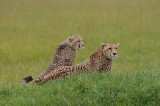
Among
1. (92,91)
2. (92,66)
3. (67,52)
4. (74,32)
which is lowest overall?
(92,91)

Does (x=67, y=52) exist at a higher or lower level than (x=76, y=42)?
lower

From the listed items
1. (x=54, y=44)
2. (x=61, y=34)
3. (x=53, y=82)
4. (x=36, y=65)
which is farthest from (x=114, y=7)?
(x=53, y=82)

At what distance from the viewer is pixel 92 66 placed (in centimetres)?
A: 705

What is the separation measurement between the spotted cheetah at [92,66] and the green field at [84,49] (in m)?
0.24

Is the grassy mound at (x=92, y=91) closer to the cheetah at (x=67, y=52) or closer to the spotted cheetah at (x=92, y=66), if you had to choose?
the spotted cheetah at (x=92, y=66)

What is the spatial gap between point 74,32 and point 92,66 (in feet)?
20.0

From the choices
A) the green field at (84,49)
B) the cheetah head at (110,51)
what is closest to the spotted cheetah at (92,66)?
the cheetah head at (110,51)

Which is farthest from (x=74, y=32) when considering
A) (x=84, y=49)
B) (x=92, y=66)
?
(x=92, y=66)

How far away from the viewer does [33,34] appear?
13.0m

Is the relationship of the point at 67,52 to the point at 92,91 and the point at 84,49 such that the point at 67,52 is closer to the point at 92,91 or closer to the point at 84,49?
the point at 92,91

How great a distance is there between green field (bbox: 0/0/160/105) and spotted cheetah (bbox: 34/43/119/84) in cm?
24

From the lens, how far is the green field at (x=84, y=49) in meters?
5.71

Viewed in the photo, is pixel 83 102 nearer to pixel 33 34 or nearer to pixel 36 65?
pixel 36 65

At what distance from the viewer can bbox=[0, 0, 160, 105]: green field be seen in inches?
225
